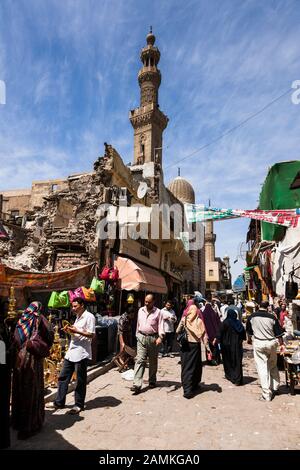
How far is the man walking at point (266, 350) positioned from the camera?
518 cm

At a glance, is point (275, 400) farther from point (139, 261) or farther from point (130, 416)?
point (139, 261)

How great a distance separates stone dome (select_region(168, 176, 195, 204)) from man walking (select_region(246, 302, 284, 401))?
111 ft

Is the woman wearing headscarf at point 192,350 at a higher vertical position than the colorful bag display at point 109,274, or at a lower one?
lower

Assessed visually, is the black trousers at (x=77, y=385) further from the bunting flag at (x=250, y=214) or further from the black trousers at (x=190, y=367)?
the bunting flag at (x=250, y=214)

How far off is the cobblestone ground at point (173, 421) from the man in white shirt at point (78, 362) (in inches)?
6.8

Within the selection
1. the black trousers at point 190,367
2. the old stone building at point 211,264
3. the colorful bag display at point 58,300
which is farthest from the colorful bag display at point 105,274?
the old stone building at point 211,264

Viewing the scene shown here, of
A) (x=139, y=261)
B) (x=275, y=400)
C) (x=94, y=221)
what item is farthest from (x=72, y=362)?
(x=139, y=261)

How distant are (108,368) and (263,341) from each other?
12.7 ft

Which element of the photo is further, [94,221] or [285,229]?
[94,221]

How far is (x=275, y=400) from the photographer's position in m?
5.09

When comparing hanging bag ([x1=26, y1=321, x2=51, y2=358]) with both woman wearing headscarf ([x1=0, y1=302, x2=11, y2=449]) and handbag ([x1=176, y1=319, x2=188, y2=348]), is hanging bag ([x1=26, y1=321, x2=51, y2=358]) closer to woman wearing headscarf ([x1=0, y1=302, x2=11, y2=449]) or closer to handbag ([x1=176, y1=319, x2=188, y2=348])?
woman wearing headscarf ([x1=0, y1=302, x2=11, y2=449])

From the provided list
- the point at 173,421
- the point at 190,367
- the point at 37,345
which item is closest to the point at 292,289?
the point at 190,367

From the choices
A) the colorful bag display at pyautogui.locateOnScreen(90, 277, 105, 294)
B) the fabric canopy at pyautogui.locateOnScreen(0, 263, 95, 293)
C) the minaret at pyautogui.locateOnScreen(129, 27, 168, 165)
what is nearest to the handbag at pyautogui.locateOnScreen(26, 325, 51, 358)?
the fabric canopy at pyautogui.locateOnScreen(0, 263, 95, 293)
